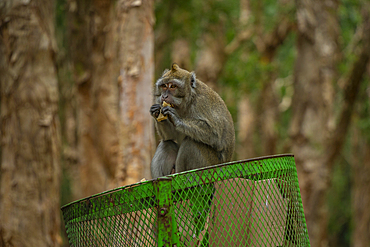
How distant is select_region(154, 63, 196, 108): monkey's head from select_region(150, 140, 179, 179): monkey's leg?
597 millimetres

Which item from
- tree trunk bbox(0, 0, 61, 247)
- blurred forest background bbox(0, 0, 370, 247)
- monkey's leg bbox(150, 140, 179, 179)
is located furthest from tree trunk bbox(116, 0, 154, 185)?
monkey's leg bbox(150, 140, 179, 179)

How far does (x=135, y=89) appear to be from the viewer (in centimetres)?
772

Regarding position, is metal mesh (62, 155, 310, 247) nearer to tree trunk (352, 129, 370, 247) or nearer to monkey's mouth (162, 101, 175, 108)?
monkey's mouth (162, 101, 175, 108)

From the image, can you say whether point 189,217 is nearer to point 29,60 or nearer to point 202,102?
point 202,102

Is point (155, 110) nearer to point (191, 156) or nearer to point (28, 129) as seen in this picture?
point (191, 156)

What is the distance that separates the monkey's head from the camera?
5484 millimetres

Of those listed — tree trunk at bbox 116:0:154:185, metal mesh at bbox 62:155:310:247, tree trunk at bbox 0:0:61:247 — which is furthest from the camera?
tree trunk at bbox 116:0:154:185

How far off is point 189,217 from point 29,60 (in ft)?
13.4

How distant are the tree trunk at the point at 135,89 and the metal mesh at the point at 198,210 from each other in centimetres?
420

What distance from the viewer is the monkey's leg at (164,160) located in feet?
18.7

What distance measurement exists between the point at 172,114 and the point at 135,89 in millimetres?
2578

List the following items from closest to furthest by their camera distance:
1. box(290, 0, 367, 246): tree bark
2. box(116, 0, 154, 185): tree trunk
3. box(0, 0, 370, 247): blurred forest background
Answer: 1. box(0, 0, 370, 247): blurred forest background
2. box(116, 0, 154, 185): tree trunk
3. box(290, 0, 367, 246): tree bark

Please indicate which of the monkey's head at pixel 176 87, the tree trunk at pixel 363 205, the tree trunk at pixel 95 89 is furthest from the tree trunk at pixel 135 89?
the tree trunk at pixel 363 205

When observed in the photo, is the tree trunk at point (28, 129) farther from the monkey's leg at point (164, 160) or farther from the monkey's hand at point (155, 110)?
the monkey's hand at point (155, 110)
